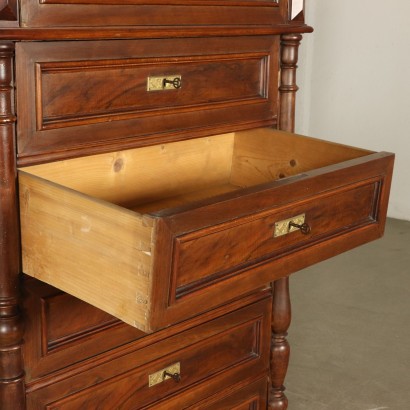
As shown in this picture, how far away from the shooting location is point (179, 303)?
1.44m

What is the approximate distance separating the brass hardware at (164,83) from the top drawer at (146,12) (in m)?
0.12

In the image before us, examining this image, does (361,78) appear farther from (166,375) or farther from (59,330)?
(59,330)

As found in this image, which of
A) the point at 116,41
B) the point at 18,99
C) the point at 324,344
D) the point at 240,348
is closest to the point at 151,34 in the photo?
the point at 116,41

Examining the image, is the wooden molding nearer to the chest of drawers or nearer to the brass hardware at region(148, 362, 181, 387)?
the chest of drawers

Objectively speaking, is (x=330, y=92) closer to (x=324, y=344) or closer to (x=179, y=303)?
(x=324, y=344)

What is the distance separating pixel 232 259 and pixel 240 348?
0.71m

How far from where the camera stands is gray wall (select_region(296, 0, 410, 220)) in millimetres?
4676

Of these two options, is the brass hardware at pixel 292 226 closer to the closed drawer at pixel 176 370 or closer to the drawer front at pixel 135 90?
the drawer front at pixel 135 90

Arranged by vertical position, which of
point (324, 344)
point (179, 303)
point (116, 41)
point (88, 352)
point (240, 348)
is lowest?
point (324, 344)

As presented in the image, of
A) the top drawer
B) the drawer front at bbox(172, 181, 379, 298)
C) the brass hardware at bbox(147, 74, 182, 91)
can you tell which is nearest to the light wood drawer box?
the drawer front at bbox(172, 181, 379, 298)

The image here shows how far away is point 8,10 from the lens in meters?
1.45

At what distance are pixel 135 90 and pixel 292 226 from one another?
1.41 ft

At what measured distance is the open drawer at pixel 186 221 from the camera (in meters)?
1.38

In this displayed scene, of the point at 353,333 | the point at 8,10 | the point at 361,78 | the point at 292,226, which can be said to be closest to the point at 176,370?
the point at 292,226
